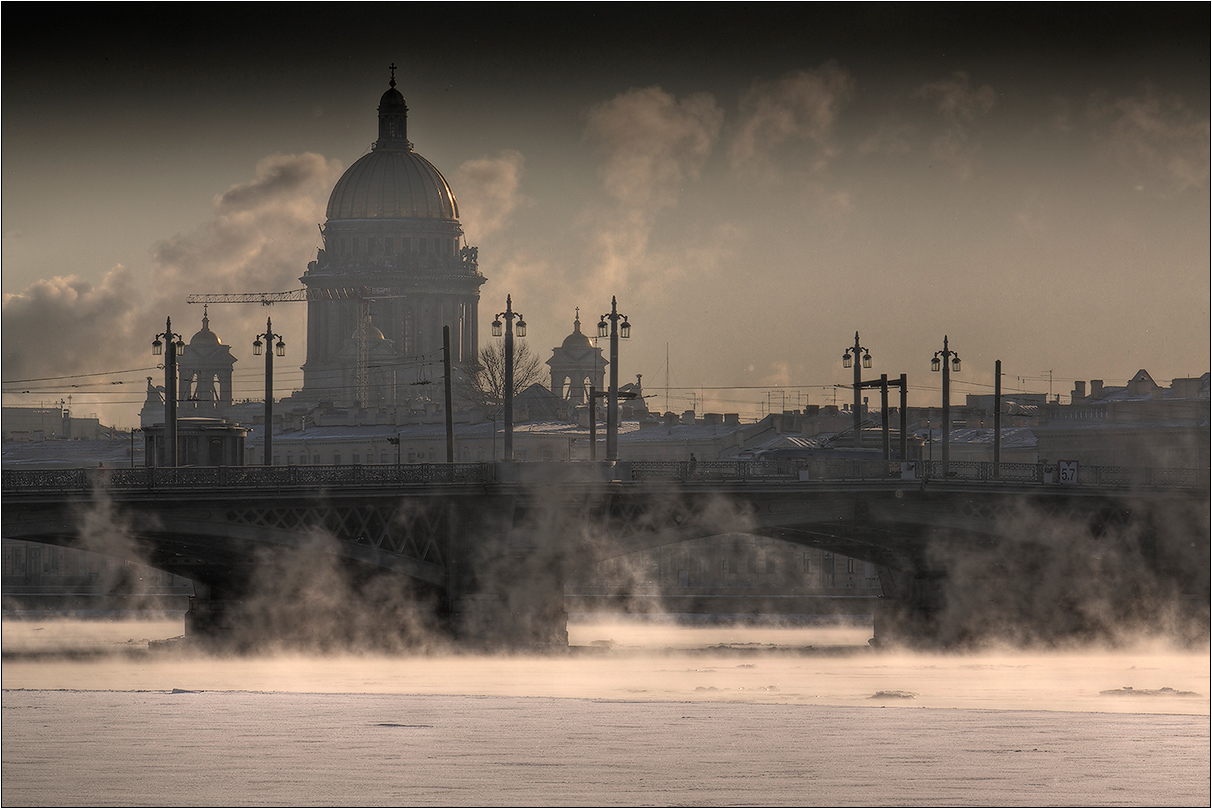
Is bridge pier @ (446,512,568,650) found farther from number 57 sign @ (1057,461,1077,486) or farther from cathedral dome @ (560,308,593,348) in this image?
cathedral dome @ (560,308,593,348)

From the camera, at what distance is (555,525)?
61.0m

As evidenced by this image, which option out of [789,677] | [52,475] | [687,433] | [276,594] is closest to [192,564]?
[276,594]

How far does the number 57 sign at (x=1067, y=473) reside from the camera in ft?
211

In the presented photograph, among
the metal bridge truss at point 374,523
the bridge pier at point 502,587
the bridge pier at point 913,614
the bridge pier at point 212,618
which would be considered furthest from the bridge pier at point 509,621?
the bridge pier at point 913,614

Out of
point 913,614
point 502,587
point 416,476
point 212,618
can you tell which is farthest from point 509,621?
point 913,614

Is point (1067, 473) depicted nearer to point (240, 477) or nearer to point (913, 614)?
point (913, 614)

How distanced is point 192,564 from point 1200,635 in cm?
3431

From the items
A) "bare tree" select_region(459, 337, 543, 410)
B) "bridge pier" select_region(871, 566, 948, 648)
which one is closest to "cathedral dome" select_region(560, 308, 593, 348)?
"bare tree" select_region(459, 337, 543, 410)

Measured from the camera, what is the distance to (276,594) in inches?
2628

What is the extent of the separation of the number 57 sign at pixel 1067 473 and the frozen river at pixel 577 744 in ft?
42.2

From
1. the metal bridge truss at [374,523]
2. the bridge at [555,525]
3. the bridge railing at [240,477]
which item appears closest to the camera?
the bridge railing at [240,477]

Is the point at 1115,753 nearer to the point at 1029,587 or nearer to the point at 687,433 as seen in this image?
the point at 1029,587

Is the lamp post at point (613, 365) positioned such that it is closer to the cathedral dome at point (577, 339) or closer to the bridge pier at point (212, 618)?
the bridge pier at point (212, 618)

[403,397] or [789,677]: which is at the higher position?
[403,397]
